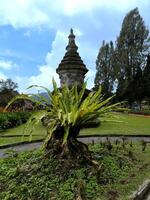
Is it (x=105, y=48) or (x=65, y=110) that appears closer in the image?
(x=65, y=110)

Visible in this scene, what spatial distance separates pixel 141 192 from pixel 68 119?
1.80 meters

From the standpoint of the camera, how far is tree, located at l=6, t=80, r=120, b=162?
6.91 m

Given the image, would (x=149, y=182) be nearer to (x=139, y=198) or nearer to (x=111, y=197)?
(x=139, y=198)

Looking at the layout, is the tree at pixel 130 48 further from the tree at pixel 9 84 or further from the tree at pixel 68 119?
the tree at pixel 68 119

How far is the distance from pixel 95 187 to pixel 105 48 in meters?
47.0

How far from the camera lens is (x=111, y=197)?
5.62 m

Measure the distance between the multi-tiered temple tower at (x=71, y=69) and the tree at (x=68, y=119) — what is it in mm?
10007

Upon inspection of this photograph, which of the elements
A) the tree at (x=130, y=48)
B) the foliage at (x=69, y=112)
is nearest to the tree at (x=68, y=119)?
the foliage at (x=69, y=112)

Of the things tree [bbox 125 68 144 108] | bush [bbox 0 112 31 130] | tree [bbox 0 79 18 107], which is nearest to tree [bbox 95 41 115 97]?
tree [bbox 125 68 144 108]

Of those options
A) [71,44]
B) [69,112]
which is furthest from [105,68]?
[69,112]

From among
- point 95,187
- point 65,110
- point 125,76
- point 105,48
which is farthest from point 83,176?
point 105,48

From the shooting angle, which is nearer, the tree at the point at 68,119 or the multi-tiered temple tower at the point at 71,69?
the tree at the point at 68,119

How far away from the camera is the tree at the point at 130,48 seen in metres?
43.9

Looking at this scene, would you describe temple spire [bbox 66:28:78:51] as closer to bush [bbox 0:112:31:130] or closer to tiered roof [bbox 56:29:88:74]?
tiered roof [bbox 56:29:88:74]
